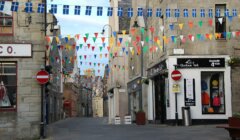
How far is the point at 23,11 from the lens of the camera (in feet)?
69.5

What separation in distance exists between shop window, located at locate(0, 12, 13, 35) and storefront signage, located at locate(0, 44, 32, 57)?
74 centimetres

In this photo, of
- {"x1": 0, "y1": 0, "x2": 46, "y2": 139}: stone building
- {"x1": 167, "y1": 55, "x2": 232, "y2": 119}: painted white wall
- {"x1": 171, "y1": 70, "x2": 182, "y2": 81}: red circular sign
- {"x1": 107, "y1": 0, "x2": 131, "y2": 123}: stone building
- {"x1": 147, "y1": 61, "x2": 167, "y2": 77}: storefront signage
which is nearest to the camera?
{"x1": 0, "y1": 0, "x2": 46, "y2": 139}: stone building

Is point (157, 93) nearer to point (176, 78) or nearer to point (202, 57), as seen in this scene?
point (176, 78)

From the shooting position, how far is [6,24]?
21.3 meters

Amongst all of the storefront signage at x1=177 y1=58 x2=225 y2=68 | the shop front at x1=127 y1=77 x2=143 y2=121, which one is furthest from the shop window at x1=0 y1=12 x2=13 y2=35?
the shop front at x1=127 y1=77 x2=143 y2=121

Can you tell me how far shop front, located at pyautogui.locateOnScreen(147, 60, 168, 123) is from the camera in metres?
29.7

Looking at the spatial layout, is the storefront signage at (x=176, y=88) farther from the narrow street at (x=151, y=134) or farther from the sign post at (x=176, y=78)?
the narrow street at (x=151, y=134)

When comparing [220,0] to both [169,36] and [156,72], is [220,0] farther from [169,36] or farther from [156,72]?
[156,72]

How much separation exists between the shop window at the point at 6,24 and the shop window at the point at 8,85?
1.47 meters

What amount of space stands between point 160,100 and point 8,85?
519 inches

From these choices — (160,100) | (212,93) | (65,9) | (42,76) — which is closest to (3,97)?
(42,76)

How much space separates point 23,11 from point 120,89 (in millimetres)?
33281

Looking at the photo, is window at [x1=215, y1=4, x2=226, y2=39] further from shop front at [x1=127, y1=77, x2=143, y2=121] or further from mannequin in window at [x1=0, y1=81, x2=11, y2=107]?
mannequin in window at [x1=0, y1=81, x2=11, y2=107]

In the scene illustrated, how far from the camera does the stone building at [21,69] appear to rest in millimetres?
20703
